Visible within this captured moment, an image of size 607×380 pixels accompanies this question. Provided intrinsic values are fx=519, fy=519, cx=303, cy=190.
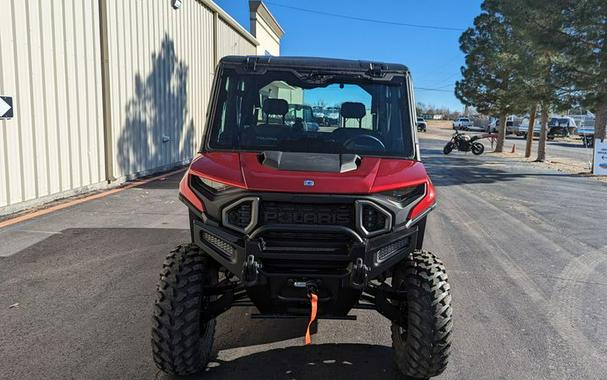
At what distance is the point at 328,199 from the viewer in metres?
3.07

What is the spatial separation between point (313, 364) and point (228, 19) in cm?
1945

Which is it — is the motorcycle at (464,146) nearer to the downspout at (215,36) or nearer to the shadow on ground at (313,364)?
the downspout at (215,36)

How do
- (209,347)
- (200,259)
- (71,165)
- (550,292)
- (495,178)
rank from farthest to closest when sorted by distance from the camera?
(495,178)
(71,165)
(550,292)
(209,347)
(200,259)

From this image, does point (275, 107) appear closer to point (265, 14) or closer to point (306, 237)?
point (306, 237)

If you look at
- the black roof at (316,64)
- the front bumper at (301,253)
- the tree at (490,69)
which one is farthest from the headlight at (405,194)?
the tree at (490,69)

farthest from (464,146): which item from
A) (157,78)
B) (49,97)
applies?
(49,97)

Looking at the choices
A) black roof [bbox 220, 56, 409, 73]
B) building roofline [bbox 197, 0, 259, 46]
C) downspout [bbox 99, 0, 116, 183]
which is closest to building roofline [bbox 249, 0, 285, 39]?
building roofline [bbox 197, 0, 259, 46]

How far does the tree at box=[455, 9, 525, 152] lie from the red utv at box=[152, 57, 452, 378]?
2040 cm

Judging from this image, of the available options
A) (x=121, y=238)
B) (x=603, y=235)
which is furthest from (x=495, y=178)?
(x=121, y=238)

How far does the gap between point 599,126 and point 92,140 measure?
17005 mm

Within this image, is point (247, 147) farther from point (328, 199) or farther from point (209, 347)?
point (209, 347)

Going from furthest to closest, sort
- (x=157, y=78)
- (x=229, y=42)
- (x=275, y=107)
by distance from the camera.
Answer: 1. (x=229, y=42)
2. (x=157, y=78)
3. (x=275, y=107)

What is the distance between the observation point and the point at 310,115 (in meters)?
4.05

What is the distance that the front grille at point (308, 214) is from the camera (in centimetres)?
310
